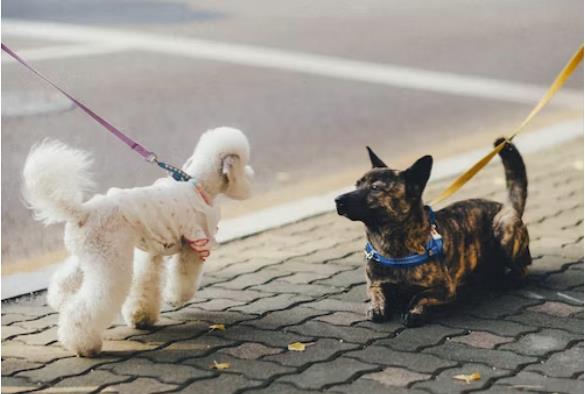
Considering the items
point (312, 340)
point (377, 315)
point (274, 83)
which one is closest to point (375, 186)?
point (377, 315)

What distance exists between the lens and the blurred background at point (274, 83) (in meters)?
9.78

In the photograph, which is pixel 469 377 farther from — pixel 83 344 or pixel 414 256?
pixel 83 344

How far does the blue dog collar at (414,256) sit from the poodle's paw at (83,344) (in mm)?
1408

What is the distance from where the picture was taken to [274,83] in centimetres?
1305

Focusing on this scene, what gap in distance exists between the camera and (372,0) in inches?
832

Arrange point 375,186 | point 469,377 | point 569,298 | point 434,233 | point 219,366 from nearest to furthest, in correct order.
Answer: point 469,377, point 219,366, point 375,186, point 434,233, point 569,298

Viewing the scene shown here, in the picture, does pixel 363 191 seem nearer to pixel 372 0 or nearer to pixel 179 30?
pixel 179 30

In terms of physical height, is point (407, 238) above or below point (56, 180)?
below

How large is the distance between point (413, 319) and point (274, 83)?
25.3 ft

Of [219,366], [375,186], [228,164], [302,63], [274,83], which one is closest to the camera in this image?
[219,366]

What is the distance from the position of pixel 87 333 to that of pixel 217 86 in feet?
25.7

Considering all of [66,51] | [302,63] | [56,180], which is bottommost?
[56,180]

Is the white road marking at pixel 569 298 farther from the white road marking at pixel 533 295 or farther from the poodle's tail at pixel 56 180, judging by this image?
the poodle's tail at pixel 56 180

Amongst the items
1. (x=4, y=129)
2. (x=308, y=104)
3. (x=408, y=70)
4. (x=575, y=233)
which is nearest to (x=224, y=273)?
(x=575, y=233)
